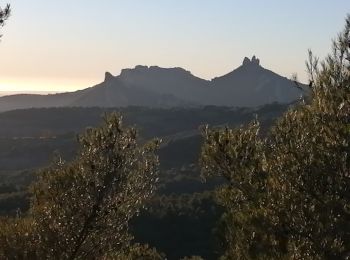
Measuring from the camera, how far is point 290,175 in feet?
49.1

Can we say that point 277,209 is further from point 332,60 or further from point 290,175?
point 332,60

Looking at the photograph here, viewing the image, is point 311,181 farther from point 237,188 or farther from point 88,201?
point 88,201

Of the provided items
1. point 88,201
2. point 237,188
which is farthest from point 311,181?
point 88,201

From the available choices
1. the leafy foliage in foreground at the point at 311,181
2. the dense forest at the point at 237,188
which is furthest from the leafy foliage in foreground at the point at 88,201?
the leafy foliage in foreground at the point at 311,181

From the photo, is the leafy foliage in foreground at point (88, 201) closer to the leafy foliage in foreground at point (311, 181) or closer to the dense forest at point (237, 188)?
the dense forest at point (237, 188)

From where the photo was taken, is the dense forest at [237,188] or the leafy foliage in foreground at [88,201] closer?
the dense forest at [237,188]

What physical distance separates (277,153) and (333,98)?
213cm

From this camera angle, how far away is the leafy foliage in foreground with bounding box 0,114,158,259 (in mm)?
18266

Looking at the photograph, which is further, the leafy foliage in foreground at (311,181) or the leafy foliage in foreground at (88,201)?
the leafy foliage in foreground at (88,201)

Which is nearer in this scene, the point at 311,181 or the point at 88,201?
the point at 311,181

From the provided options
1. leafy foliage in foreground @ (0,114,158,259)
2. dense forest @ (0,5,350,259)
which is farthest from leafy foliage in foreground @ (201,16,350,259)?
leafy foliage in foreground @ (0,114,158,259)

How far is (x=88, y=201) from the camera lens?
18.9m

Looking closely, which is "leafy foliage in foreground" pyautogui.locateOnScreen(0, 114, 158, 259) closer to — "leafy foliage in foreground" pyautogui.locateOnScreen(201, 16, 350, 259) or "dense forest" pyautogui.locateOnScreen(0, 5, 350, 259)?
"dense forest" pyautogui.locateOnScreen(0, 5, 350, 259)

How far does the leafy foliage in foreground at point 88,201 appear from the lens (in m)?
18.3
